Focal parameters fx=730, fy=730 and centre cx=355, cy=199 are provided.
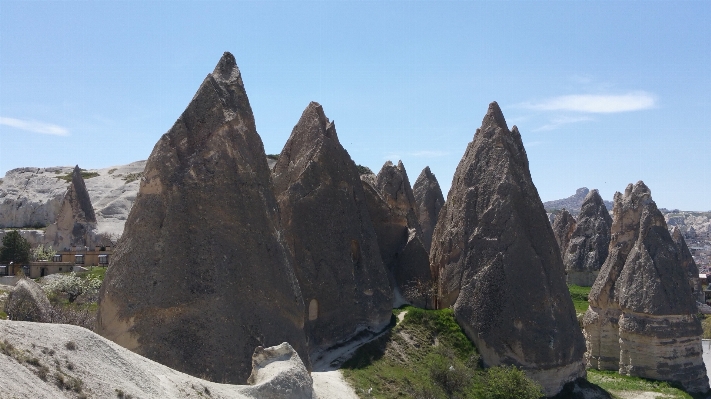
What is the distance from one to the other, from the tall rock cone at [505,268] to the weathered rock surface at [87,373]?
12691mm

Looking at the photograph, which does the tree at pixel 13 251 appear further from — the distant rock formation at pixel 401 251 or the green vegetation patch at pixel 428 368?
the green vegetation patch at pixel 428 368

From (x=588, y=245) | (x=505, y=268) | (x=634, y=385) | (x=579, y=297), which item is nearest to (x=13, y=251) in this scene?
(x=505, y=268)

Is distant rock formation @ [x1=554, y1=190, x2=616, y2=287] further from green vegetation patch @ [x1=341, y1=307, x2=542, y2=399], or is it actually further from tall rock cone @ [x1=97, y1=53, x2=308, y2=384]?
tall rock cone @ [x1=97, y1=53, x2=308, y2=384]

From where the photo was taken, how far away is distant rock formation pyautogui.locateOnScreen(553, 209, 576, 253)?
60.6m

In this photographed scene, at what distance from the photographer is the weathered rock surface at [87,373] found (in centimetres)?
890

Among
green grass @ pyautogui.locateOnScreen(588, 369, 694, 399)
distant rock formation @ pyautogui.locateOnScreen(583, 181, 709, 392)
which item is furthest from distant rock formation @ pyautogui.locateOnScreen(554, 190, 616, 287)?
green grass @ pyautogui.locateOnScreen(588, 369, 694, 399)

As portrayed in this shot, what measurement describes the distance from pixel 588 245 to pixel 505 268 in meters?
31.5

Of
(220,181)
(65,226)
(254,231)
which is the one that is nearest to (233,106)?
(220,181)

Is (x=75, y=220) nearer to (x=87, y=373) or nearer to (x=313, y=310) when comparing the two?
(x=313, y=310)

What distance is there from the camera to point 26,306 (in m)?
19.8

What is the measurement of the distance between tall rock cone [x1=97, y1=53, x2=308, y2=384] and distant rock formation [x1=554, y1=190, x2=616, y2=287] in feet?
128

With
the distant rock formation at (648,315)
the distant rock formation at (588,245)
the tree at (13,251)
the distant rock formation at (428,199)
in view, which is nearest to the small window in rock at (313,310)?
the distant rock formation at (648,315)

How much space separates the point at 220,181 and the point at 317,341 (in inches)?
285

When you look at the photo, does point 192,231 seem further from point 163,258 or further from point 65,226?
point 65,226
